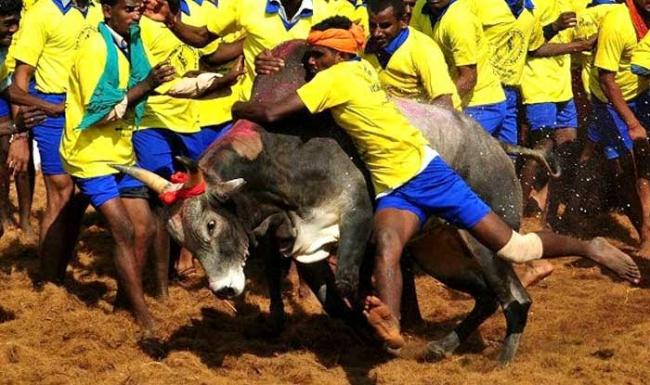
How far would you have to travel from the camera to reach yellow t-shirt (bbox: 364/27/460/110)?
11.0 meters

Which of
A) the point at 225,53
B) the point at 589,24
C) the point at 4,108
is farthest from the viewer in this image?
the point at 589,24

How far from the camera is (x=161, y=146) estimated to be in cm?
1131

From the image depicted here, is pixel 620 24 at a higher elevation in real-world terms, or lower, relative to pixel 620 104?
higher

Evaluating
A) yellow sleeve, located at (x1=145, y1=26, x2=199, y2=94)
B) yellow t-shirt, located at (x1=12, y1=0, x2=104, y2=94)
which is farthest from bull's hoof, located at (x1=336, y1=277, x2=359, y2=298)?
yellow t-shirt, located at (x1=12, y1=0, x2=104, y2=94)

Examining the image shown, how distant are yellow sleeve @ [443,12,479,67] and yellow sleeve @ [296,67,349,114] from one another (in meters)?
2.75

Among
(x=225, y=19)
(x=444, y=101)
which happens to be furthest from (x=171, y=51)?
(x=444, y=101)

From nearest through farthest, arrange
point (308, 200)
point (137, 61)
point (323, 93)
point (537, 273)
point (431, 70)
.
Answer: point (323, 93) < point (308, 200) < point (137, 61) < point (537, 273) < point (431, 70)

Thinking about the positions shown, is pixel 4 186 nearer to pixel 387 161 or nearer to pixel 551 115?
pixel 551 115

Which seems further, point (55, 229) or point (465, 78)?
point (465, 78)

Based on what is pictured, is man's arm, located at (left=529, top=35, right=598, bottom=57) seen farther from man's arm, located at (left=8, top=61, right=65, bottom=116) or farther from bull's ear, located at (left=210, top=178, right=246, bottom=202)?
bull's ear, located at (left=210, top=178, right=246, bottom=202)

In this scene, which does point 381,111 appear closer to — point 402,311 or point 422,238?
point 422,238

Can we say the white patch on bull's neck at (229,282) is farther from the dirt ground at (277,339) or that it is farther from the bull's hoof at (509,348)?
the bull's hoof at (509,348)

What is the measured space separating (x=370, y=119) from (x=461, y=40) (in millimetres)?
2699

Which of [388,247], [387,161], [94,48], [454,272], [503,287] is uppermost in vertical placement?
[94,48]
